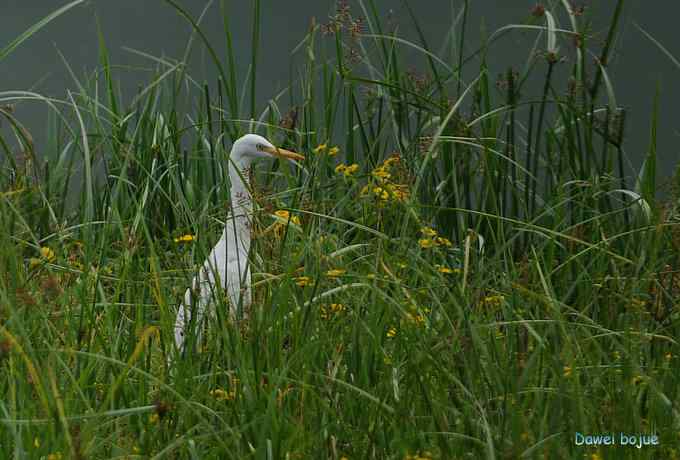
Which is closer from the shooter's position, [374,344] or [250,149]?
[374,344]

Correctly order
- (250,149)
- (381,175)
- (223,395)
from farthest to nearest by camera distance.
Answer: (250,149) < (381,175) < (223,395)

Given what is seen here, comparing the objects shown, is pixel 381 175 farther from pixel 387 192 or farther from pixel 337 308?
pixel 337 308

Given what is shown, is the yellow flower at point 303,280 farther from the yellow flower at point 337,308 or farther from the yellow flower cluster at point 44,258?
the yellow flower cluster at point 44,258

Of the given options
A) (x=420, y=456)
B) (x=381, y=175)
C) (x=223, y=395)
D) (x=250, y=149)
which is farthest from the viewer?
(x=250, y=149)

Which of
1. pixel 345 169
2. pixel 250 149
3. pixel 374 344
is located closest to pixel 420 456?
pixel 374 344

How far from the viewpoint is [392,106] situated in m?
3.56

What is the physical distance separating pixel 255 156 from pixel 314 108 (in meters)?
0.35

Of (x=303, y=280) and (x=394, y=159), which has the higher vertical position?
(x=394, y=159)

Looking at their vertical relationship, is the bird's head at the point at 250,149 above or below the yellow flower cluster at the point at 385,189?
below

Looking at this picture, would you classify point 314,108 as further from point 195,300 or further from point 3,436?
point 3,436

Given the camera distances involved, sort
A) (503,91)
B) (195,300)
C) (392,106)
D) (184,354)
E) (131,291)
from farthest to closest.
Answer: (392,106)
(503,91)
(131,291)
(184,354)
(195,300)

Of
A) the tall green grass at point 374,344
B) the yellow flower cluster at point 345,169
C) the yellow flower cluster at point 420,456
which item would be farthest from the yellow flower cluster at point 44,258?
the yellow flower cluster at point 420,456

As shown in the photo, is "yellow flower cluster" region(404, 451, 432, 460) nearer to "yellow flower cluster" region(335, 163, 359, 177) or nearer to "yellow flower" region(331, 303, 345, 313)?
"yellow flower" region(331, 303, 345, 313)

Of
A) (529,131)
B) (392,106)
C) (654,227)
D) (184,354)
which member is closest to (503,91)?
(529,131)
